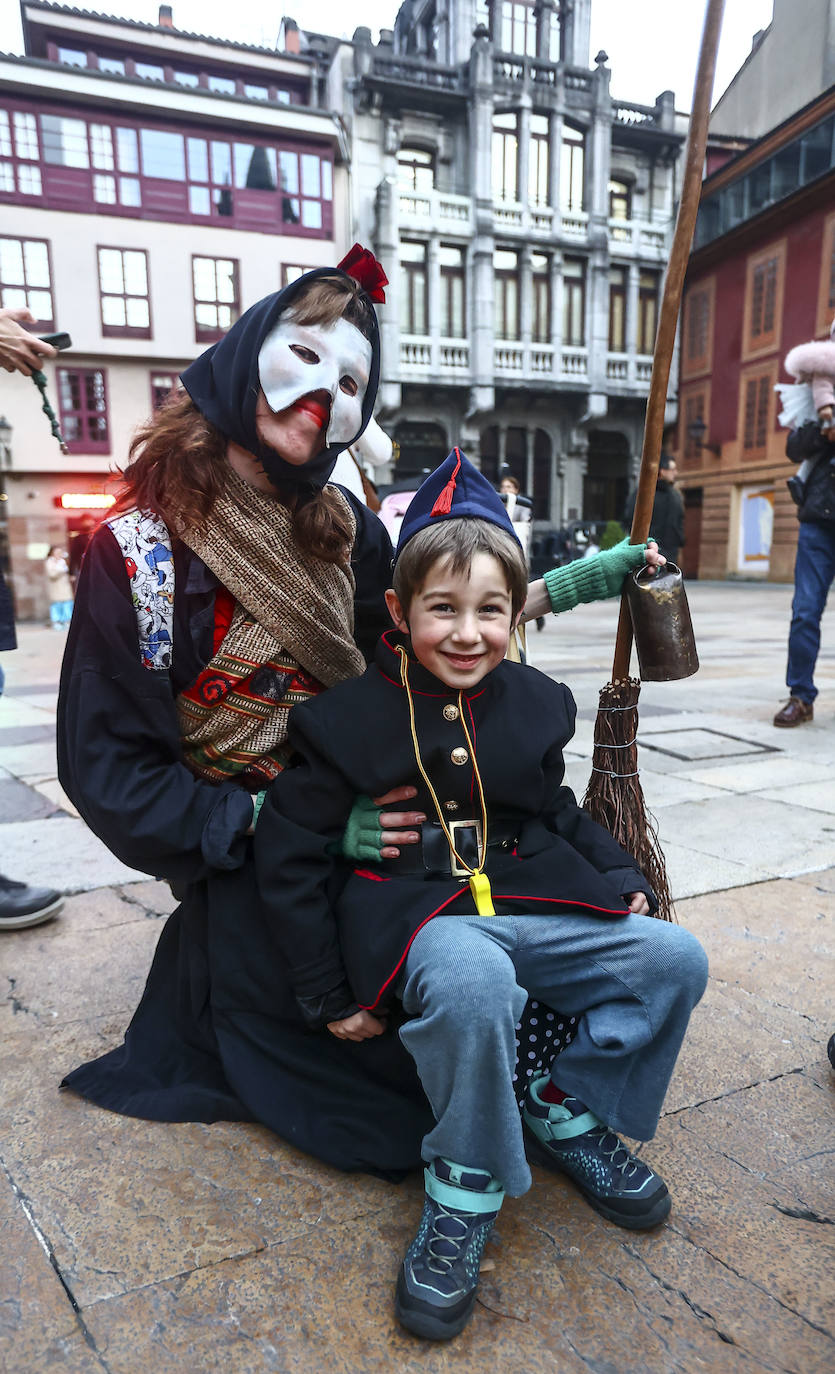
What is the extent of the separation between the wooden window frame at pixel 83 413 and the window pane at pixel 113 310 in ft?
3.33

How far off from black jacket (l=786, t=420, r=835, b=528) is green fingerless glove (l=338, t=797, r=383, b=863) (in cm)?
396

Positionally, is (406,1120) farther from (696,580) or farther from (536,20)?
(536,20)

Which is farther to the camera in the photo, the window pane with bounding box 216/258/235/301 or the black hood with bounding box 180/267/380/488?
the window pane with bounding box 216/258/235/301

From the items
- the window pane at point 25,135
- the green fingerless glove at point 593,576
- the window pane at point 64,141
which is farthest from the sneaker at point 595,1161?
the window pane at point 25,135

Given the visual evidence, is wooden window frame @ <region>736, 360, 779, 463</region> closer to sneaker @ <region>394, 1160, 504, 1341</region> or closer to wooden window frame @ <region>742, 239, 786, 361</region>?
wooden window frame @ <region>742, 239, 786, 361</region>

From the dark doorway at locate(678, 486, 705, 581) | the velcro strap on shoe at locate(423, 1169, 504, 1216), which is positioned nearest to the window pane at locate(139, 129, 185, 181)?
the dark doorway at locate(678, 486, 705, 581)

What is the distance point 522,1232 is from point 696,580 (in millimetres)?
25061

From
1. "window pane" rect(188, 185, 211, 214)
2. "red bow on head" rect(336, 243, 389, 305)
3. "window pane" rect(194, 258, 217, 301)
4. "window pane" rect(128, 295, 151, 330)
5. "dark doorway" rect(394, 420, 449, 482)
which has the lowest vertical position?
"red bow on head" rect(336, 243, 389, 305)

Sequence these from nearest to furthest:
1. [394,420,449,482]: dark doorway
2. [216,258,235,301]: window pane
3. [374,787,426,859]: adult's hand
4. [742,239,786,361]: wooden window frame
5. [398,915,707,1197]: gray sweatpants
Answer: [398,915,707,1197]: gray sweatpants, [374,787,426,859]: adult's hand, [216,258,235,301]: window pane, [742,239,786,361]: wooden window frame, [394,420,449,482]: dark doorway

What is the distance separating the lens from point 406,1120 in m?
1.60

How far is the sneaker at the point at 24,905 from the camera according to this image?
2.53m

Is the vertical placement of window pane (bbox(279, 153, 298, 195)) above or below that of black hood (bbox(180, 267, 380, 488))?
above

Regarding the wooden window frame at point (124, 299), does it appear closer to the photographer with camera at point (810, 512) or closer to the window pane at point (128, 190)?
→ the window pane at point (128, 190)

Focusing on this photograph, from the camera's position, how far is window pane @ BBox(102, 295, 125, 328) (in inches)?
767
